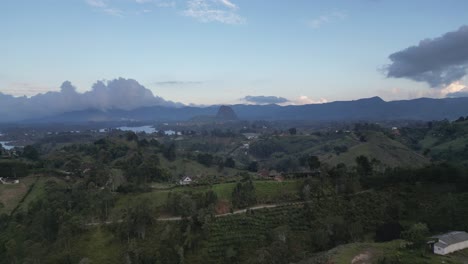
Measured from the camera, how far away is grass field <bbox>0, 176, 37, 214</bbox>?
226 ft

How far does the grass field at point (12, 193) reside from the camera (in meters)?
68.7

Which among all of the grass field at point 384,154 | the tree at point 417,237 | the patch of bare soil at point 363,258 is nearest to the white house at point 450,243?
the tree at point 417,237

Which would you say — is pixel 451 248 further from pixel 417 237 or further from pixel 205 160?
pixel 205 160

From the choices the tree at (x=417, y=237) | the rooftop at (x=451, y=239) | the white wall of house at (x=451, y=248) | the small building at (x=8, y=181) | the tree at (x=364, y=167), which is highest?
the tree at (x=364, y=167)

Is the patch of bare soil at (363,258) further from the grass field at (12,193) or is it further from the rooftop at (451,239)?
the grass field at (12,193)

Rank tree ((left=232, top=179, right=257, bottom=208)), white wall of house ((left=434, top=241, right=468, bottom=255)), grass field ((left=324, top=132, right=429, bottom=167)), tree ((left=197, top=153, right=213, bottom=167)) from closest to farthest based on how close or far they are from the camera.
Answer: white wall of house ((left=434, top=241, right=468, bottom=255))
tree ((left=232, top=179, right=257, bottom=208))
grass field ((left=324, top=132, right=429, bottom=167))
tree ((left=197, top=153, right=213, bottom=167))

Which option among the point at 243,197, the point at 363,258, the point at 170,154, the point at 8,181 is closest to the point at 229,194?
the point at 243,197

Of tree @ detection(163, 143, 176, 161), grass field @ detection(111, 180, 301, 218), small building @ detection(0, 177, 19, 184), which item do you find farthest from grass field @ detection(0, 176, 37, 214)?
tree @ detection(163, 143, 176, 161)

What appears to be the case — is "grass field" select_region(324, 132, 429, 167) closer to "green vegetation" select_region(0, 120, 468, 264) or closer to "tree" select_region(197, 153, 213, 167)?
"tree" select_region(197, 153, 213, 167)

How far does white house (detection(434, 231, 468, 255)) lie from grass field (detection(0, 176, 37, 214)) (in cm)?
6321

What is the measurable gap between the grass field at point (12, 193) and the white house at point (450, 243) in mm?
63208

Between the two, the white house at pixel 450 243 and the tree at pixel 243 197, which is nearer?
the white house at pixel 450 243

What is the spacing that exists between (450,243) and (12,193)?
71221 mm

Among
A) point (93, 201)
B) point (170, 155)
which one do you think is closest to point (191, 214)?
point (93, 201)
